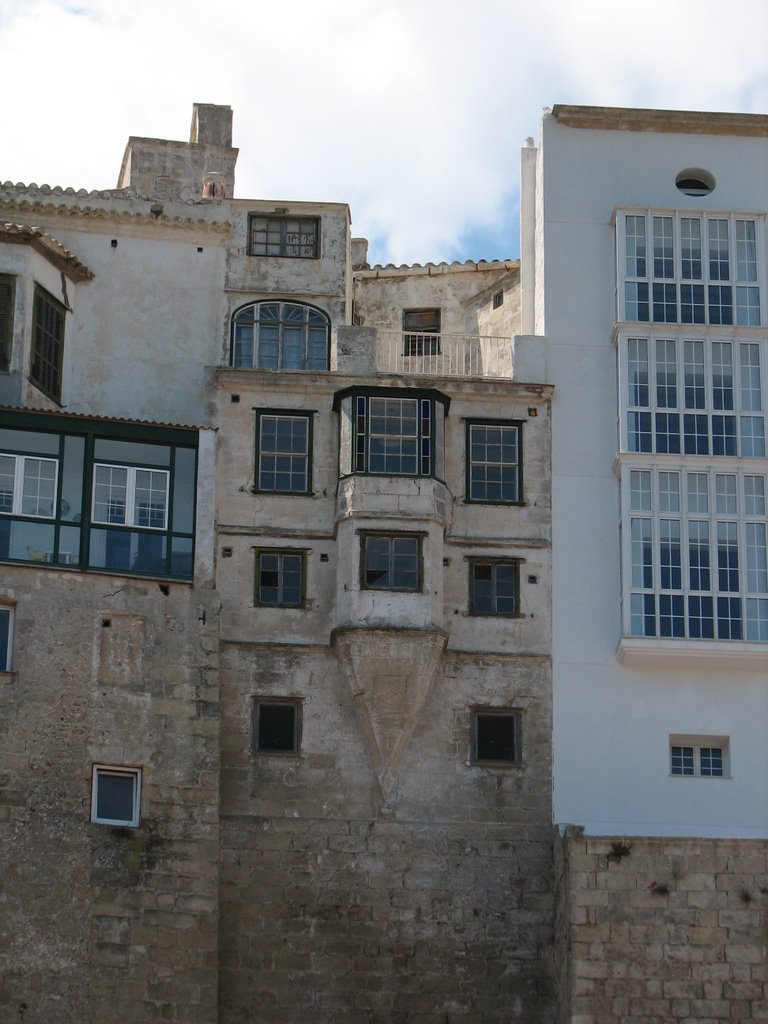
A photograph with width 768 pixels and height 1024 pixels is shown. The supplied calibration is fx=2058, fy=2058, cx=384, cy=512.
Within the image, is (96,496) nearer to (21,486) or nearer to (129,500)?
(129,500)

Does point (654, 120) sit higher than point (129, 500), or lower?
higher

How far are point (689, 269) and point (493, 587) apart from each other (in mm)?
8047

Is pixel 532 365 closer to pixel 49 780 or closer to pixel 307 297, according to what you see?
pixel 307 297

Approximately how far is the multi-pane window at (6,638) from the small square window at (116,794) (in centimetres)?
254

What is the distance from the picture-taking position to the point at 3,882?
36.5 metres

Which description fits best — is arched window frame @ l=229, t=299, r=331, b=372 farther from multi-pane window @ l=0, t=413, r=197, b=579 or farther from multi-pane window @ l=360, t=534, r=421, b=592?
multi-pane window @ l=360, t=534, r=421, b=592

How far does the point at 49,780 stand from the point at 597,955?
34.3ft

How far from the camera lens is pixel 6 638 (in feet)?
126

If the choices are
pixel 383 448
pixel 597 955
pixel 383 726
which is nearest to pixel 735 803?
pixel 597 955

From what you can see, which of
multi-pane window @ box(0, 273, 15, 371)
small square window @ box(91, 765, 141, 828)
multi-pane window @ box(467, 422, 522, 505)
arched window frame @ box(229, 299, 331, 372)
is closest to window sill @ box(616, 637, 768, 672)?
multi-pane window @ box(467, 422, 522, 505)

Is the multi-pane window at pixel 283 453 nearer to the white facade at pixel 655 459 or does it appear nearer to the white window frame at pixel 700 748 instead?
the white facade at pixel 655 459

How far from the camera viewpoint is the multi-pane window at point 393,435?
41.2 metres

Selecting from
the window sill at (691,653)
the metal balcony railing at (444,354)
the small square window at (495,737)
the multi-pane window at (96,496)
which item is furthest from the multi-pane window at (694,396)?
the multi-pane window at (96,496)

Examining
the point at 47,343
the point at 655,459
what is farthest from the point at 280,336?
the point at 655,459
